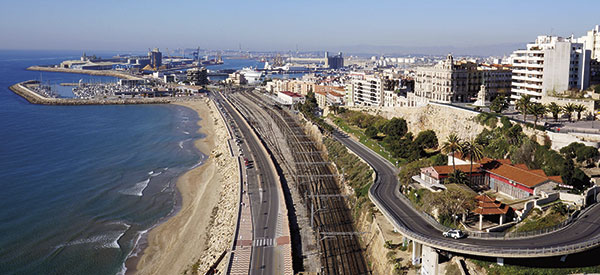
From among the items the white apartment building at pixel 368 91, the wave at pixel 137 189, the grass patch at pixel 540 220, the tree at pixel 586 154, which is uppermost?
the white apartment building at pixel 368 91

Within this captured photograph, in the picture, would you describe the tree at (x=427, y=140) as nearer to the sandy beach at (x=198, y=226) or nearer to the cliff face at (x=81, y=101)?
the sandy beach at (x=198, y=226)

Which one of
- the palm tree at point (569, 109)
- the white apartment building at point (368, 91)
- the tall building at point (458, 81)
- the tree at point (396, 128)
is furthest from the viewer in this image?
the white apartment building at point (368, 91)

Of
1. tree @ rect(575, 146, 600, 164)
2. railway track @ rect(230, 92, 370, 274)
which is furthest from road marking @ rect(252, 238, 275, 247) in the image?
tree @ rect(575, 146, 600, 164)

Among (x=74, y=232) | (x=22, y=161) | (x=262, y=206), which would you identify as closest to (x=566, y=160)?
(x=262, y=206)

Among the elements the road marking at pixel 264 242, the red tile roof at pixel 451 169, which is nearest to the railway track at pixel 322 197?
the road marking at pixel 264 242

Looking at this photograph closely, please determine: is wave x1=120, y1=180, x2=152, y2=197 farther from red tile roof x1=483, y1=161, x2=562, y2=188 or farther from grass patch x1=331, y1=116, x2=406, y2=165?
red tile roof x1=483, y1=161, x2=562, y2=188

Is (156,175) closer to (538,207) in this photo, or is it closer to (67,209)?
(67,209)

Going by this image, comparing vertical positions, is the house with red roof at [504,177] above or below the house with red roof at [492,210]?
above

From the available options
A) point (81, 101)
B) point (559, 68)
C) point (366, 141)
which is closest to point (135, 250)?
point (366, 141)
